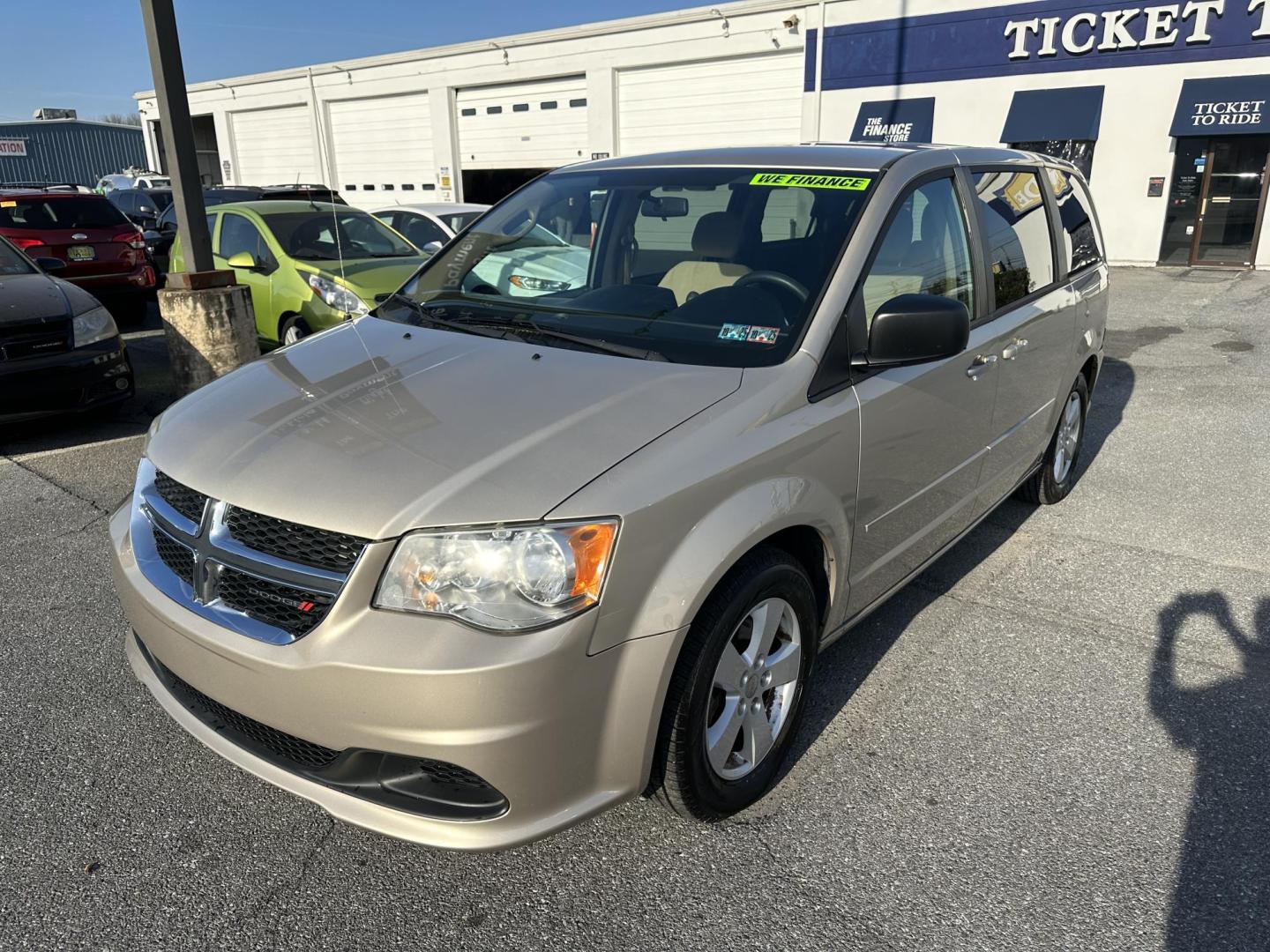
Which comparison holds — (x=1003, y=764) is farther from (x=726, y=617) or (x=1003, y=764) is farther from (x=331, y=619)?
(x=331, y=619)

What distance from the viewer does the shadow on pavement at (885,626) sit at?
3188 millimetres

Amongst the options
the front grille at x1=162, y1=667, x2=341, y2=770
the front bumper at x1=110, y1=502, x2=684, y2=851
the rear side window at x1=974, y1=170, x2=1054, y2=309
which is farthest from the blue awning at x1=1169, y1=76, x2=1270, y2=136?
the front grille at x1=162, y1=667, x2=341, y2=770

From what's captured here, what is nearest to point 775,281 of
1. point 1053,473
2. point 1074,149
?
point 1053,473

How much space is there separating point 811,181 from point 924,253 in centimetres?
48

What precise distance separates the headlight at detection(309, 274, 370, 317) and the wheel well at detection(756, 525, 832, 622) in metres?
5.73

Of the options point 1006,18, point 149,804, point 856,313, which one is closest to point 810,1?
point 1006,18

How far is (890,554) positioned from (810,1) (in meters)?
21.5

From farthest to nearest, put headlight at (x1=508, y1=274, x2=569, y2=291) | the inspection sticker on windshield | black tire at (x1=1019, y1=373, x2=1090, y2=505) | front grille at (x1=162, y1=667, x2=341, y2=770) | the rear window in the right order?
1. the rear window
2. black tire at (x1=1019, y1=373, x2=1090, y2=505)
3. headlight at (x1=508, y1=274, x2=569, y2=291)
4. the inspection sticker on windshield
5. front grille at (x1=162, y1=667, x2=341, y2=770)

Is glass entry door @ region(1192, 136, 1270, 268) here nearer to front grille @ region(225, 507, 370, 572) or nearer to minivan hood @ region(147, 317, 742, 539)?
minivan hood @ region(147, 317, 742, 539)

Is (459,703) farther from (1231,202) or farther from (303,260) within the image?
(1231,202)

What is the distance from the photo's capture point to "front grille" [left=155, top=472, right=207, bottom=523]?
2402 mm

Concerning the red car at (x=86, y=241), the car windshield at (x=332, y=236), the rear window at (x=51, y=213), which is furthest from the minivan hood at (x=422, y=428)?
the rear window at (x=51, y=213)

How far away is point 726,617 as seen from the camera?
235 centimetres

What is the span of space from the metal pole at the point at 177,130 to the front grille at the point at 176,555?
5.01 metres
